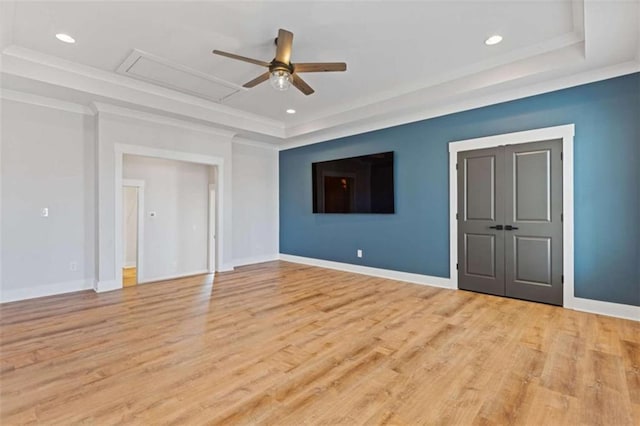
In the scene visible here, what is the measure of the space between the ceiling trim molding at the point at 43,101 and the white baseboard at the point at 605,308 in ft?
23.0

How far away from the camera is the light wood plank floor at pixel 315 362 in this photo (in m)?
1.86

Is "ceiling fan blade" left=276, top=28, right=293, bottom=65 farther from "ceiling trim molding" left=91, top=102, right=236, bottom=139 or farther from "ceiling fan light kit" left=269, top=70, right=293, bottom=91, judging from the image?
"ceiling trim molding" left=91, top=102, right=236, bottom=139

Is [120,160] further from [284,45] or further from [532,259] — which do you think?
[532,259]

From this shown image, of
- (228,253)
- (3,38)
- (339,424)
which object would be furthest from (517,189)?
(3,38)

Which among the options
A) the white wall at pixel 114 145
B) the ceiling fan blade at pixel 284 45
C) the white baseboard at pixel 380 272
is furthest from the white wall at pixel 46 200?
the white baseboard at pixel 380 272

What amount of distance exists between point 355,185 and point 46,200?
4.75 meters

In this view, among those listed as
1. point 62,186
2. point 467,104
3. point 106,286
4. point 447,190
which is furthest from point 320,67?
point 106,286

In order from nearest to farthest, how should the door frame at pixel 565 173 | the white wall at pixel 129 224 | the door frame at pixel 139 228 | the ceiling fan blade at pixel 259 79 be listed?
the ceiling fan blade at pixel 259 79
the door frame at pixel 565 173
the door frame at pixel 139 228
the white wall at pixel 129 224

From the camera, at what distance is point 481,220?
4.38 meters

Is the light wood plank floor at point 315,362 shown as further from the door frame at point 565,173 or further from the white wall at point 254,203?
the white wall at point 254,203

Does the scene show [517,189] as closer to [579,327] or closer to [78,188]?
[579,327]

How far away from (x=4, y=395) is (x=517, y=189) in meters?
5.28

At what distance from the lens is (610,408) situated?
1.88 metres

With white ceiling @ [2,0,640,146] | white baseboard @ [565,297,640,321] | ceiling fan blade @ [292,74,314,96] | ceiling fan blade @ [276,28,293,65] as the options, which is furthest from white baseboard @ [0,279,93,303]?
white baseboard @ [565,297,640,321]
